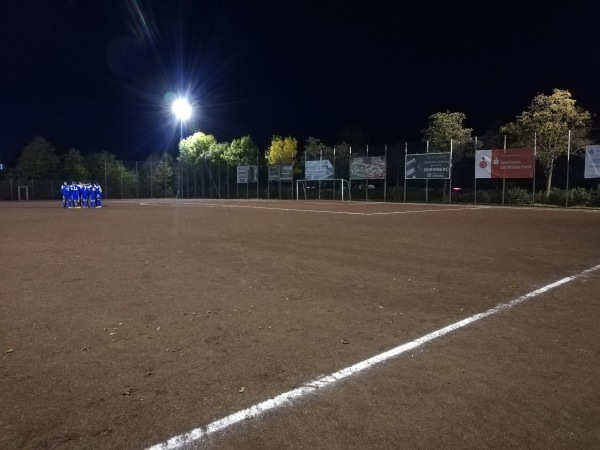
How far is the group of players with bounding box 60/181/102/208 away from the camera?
1140 inches

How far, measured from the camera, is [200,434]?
2.76 m

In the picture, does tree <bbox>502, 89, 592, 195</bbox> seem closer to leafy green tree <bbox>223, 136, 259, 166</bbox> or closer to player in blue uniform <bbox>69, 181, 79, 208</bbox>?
player in blue uniform <bbox>69, 181, 79, 208</bbox>

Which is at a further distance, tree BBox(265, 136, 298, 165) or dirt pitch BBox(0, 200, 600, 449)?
tree BBox(265, 136, 298, 165)

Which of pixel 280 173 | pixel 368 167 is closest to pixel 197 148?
pixel 280 173

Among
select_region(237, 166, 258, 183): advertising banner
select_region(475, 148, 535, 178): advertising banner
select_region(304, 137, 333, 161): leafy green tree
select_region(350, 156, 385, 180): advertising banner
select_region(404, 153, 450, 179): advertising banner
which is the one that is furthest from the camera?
select_region(237, 166, 258, 183): advertising banner

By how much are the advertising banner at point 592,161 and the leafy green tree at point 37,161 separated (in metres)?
48.8

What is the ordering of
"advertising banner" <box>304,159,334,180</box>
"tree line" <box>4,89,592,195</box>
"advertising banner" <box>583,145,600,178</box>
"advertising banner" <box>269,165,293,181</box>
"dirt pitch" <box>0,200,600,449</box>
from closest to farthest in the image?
"dirt pitch" <box>0,200,600,449</box>, "advertising banner" <box>583,145,600,178</box>, "tree line" <box>4,89,592,195</box>, "advertising banner" <box>304,159,334,180</box>, "advertising banner" <box>269,165,293,181</box>

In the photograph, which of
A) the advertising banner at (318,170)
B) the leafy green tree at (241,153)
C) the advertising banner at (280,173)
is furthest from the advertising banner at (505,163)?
the leafy green tree at (241,153)

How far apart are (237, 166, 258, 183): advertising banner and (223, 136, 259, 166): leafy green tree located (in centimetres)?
266

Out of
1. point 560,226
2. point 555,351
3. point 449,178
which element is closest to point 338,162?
point 449,178

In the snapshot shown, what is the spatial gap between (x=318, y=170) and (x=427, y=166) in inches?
415

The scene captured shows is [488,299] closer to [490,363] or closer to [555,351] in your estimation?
[555,351]

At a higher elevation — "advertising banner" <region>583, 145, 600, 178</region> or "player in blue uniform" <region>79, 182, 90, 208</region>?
"advertising banner" <region>583, 145, 600, 178</region>

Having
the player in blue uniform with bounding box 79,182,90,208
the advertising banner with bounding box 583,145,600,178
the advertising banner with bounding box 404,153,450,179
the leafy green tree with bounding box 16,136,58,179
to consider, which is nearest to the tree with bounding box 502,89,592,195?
the advertising banner with bounding box 583,145,600,178
